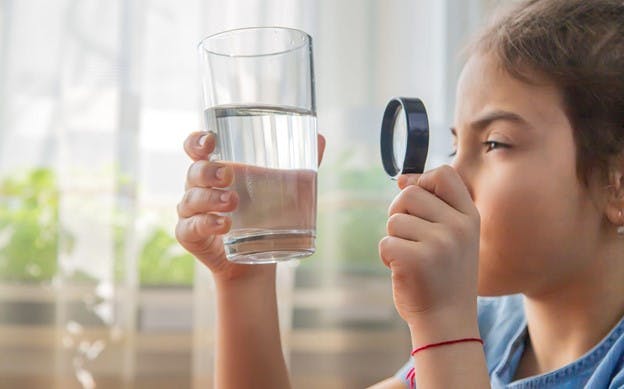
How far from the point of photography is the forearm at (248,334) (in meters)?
1.25

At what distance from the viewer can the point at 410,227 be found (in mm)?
961

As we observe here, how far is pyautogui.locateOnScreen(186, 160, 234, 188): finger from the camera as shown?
0.98 m

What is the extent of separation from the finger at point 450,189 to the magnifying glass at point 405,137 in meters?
0.03

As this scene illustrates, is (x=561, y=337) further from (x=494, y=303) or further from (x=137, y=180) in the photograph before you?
(x=137, y=180)

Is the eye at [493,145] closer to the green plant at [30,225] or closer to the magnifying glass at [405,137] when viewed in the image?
the magnifying glass at [405,137]

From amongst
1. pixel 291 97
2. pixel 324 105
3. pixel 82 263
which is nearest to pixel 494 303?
pixel 291 97

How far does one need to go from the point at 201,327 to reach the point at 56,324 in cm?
28

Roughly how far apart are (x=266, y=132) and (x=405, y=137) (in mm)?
160

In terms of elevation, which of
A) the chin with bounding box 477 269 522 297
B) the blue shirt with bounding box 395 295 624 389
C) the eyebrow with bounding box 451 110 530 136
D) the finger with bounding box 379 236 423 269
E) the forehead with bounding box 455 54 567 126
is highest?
the forehead with bounding box 455 54 567 126

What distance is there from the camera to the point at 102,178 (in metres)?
1.79

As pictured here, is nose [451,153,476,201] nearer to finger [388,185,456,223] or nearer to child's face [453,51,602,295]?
child's face [453,51,602,295]

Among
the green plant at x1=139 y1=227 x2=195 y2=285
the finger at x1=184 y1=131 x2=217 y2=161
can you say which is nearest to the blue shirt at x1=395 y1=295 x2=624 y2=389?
the finger at x1=184 y1=131 x2=217 y2=161

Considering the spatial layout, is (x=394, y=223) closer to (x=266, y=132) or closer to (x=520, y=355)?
(x=266, y=132)

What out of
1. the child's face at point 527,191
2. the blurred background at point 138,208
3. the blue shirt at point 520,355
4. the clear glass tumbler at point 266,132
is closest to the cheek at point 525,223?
the child's face at point 527,191
